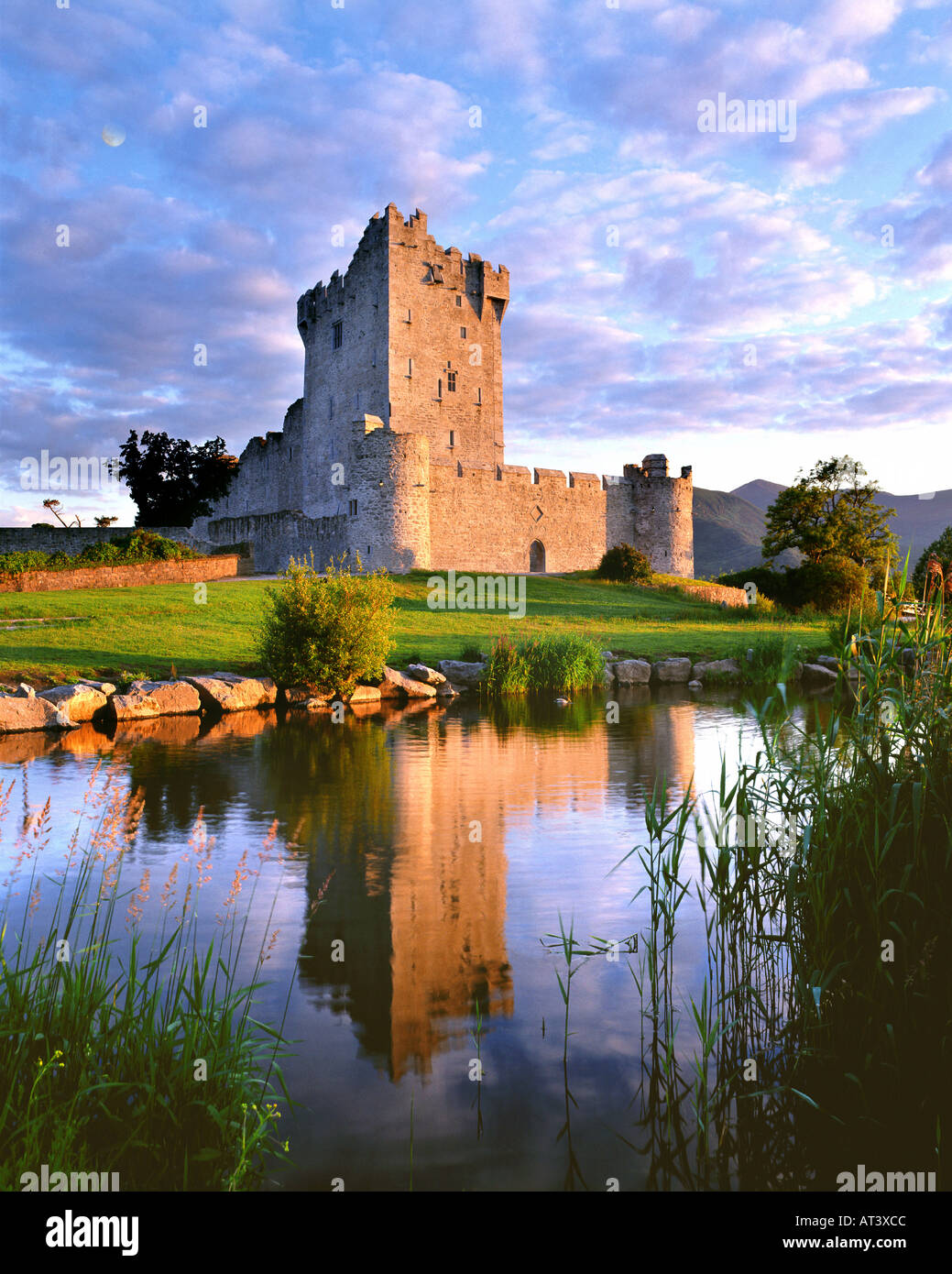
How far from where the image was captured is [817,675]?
853 inches

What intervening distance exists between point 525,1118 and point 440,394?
142ft

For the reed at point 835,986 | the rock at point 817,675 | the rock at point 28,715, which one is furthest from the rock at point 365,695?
the reed at point 835,986

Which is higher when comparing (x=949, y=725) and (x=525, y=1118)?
(x=949, y=725)

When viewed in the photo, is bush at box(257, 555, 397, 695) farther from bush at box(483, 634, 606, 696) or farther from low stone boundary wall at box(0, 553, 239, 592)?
low stone boundary wall at box(0, 553, 239, 592)

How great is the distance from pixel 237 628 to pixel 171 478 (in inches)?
1287

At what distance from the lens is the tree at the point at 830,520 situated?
1644 inches

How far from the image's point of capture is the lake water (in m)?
3.43

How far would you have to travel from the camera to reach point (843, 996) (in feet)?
12.5

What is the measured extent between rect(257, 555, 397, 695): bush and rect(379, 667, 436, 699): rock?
0.98 metres

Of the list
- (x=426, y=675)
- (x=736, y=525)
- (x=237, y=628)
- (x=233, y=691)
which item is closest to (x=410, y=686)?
(x=426, y=675)

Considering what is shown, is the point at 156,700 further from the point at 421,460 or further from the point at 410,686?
the point at 421,460
